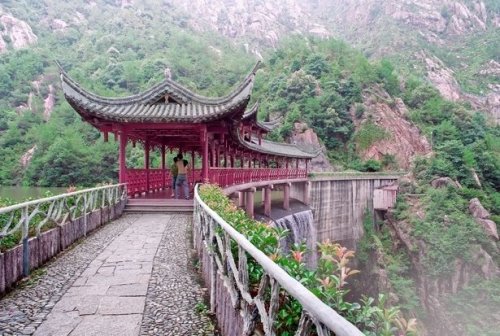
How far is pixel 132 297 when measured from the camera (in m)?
5.35

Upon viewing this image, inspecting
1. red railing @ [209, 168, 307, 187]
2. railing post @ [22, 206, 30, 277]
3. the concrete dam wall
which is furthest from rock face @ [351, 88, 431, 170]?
railing post @ [22, 206, 30, 277]

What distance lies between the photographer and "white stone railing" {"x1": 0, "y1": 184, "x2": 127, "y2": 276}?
6.06 metres

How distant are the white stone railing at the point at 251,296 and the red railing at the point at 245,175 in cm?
1044

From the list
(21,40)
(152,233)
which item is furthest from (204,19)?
(152,233)

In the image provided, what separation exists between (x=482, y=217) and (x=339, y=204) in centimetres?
1121

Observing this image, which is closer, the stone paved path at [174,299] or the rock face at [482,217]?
the stone paved path at [174,299]

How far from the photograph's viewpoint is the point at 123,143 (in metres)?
15.0

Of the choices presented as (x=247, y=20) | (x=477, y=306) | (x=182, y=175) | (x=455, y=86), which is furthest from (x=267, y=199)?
(x=247, y=20)

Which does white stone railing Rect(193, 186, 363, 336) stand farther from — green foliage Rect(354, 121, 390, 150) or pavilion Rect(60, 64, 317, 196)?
green foliage Rect(354, 121, 390, 150)

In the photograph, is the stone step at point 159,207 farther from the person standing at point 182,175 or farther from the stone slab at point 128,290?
the stone slab at point 128,290

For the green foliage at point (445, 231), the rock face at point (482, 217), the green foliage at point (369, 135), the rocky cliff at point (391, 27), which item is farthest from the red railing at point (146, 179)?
the rocky cliff at point (391, 27)

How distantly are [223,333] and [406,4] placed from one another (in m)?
112

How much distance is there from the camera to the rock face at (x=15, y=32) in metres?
71.1

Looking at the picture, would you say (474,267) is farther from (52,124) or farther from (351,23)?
(351,23)
